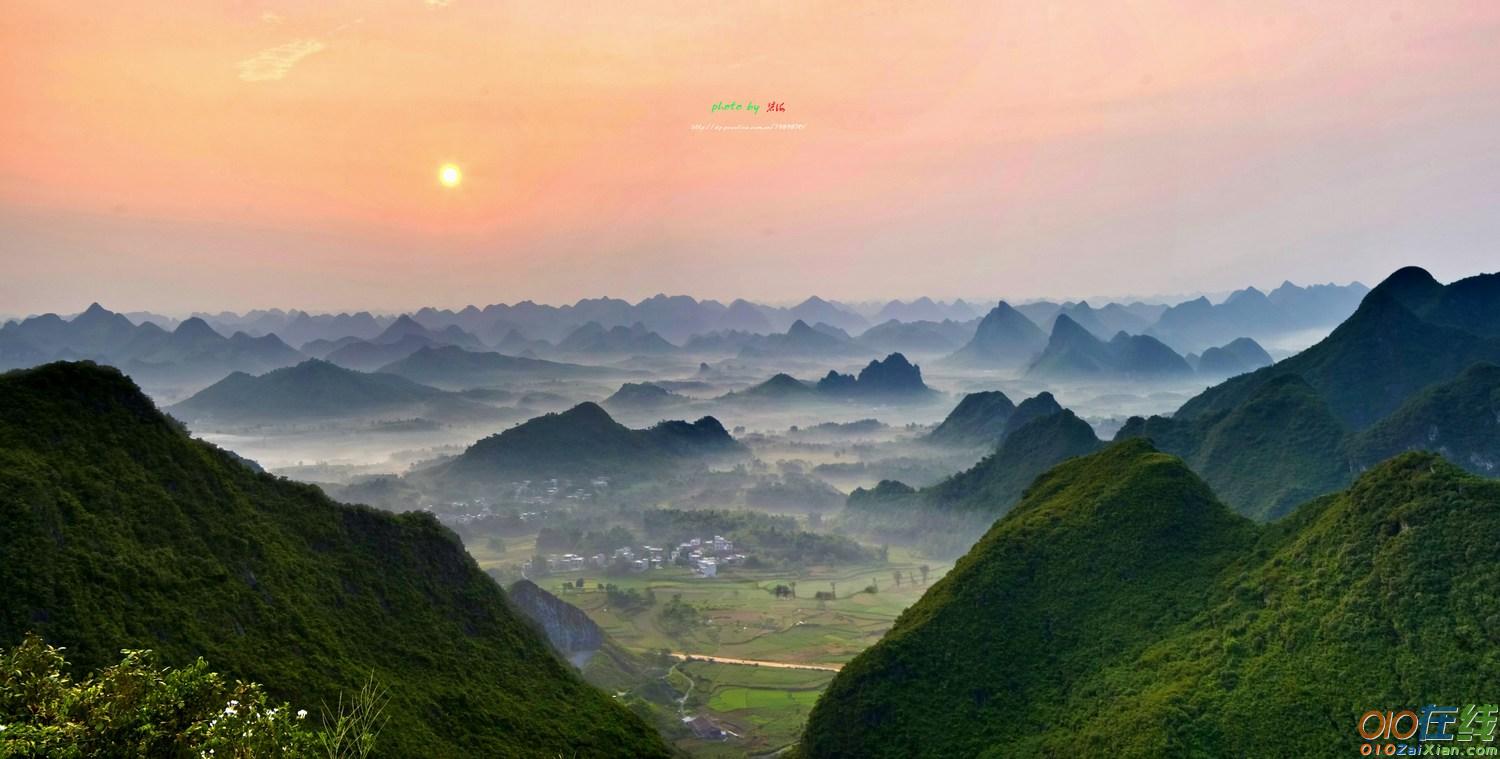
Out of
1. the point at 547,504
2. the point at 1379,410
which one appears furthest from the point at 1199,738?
the point at 547,504

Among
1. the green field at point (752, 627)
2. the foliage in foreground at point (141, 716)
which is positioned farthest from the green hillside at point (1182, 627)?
the foliage in foreground at point (141, 716)

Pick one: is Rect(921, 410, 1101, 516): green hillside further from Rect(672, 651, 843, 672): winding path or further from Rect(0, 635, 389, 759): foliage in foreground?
Rect(0, 635, 389, 759): foliage in foreground

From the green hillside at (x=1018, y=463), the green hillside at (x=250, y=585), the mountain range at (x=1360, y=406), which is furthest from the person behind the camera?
the green hillside at (x=1018, y=463)

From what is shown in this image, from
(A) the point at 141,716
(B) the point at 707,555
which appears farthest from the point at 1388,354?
(A) the point at 141,716

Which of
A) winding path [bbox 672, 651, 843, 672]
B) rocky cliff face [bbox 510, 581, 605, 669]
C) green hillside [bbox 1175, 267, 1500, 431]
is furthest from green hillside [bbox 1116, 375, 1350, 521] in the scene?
rocky cliff face [bbox 510, 581, 605, 669]

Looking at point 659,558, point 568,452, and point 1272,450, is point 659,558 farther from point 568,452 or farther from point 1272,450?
point 1272,450

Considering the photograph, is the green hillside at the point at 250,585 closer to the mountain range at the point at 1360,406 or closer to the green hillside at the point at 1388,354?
the mountain range at the point at 1360,406
